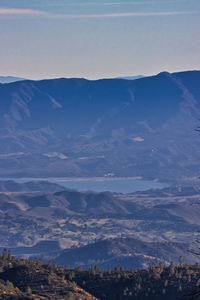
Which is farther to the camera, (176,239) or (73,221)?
(73,221)

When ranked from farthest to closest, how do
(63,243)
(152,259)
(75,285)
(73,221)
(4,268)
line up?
(73,221) < (63,243) < (152,259) < (4,268) < (75,285)

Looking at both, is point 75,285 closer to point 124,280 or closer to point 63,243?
point 124,280

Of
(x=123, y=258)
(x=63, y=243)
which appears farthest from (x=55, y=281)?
(x=63, y=243)

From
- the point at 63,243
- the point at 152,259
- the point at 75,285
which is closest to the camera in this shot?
the point at 75,285

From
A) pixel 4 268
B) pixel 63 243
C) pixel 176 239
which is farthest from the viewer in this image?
pixel 176 239

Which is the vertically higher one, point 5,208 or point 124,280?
point 5,208

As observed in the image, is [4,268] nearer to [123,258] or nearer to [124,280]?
[124,280]

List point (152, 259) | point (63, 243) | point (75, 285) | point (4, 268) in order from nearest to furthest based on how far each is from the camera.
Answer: point (75, 285)
point (4, 268)
point (152, 259)
point (63, 243)

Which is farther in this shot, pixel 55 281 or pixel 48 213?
pixel 48 213

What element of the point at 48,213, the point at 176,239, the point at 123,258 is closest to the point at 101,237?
the point at 176,239
